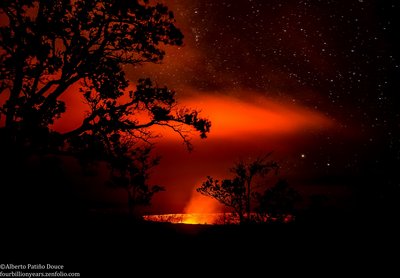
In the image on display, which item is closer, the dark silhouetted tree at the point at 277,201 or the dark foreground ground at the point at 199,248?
the dark foreground ground at the point at 199,248

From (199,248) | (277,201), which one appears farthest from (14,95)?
(277,201)

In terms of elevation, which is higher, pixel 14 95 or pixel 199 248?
pixel 14 95

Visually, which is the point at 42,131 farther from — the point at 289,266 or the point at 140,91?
the point at 289,266

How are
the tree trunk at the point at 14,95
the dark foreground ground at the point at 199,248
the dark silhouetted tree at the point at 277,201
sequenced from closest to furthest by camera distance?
the dark foreground ground at the point at 199,248
the tree trunk at the point at 14,95
the dark silhouetted tree at the point at 277,201

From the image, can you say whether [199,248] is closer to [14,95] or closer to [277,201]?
[14,95]

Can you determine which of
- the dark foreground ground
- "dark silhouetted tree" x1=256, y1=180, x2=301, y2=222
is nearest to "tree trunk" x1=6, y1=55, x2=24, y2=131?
the dark foreground ground

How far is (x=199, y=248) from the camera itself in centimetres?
764

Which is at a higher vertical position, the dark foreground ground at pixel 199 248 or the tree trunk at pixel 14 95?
the tree trunk at pixel 14 95

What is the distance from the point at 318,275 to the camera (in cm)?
658

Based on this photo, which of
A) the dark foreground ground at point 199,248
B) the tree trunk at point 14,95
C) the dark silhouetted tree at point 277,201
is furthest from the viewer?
the dark silhouetted tree at point 277,201

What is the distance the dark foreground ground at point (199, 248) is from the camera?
680 centimetres

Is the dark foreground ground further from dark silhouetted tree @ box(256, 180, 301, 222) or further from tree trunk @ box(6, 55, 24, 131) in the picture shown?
dark silhouetted tree @ box(256, 180, 301, 222)

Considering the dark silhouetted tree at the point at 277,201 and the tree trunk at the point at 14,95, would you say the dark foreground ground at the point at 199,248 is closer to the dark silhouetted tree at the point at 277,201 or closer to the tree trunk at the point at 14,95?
the tree trunk at the point at 14,95

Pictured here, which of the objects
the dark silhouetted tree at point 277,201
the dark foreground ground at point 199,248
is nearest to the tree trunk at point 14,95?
the dark foreground ground at point 199,248
